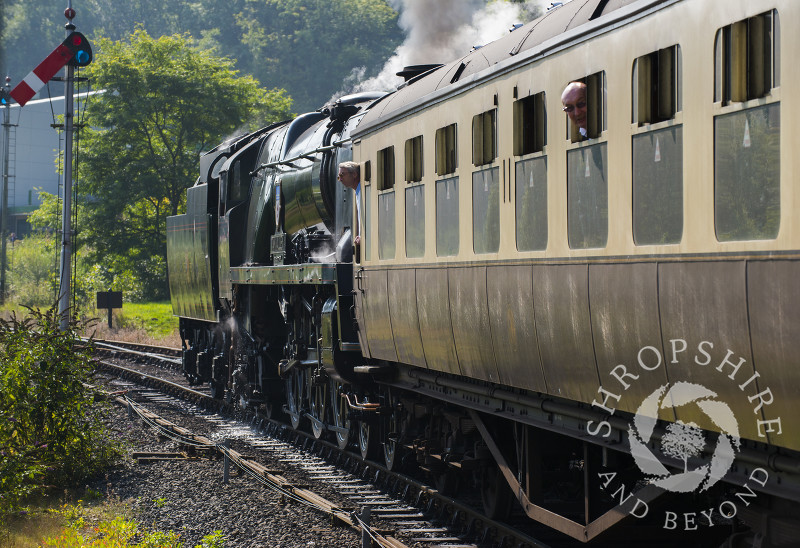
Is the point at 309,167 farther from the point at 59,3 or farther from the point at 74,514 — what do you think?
the point at 59,3

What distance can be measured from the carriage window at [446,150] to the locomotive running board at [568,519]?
1.90m

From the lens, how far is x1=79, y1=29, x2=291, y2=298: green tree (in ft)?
138

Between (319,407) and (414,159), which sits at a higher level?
(414,159)

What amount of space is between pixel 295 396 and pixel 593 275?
374 inches

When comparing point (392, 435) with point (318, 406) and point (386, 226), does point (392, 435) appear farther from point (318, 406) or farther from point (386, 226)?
point (318, 406)

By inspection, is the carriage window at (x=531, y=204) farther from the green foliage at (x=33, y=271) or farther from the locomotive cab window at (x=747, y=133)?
the green foliage at (x=33, y=271)

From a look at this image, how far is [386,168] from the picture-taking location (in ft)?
33.0

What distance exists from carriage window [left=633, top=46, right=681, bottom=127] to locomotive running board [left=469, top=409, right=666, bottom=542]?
6.46ft

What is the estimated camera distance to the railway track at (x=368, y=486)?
8.77m

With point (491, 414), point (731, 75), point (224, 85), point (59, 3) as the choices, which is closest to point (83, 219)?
point (224, 85)

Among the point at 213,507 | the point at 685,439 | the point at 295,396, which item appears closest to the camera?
Result: the point at 685,439
